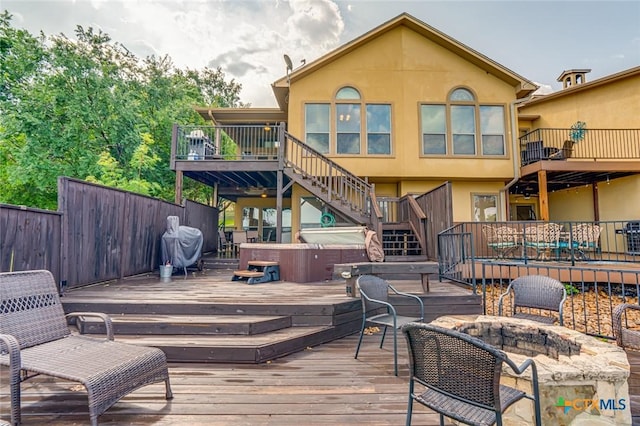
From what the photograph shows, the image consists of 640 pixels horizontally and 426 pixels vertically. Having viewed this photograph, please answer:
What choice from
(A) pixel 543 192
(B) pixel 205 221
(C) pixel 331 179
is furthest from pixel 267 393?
(A) pixel 543 192

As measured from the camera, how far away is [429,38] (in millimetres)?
11102

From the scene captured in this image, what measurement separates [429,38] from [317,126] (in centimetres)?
515

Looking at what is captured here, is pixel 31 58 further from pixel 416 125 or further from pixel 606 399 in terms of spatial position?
pixel 606 399

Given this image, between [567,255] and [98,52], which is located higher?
[98,52]

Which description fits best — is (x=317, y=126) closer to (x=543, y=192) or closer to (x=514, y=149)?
(x=514, y=149)

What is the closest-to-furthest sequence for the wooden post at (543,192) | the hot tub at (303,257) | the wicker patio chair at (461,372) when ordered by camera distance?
the wicker patio chair at (461,372)
the hot tub at (303,257)
the wooden post at (543,192)

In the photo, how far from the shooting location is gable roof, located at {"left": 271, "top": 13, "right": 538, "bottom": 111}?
10.7 metres

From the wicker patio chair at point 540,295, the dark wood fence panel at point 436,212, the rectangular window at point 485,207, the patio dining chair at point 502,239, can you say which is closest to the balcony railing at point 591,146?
the rectangular window at point 485,207

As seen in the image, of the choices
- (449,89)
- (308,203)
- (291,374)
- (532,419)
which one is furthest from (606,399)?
(449,89)

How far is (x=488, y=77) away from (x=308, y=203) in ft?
25.9

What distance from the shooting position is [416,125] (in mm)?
10828

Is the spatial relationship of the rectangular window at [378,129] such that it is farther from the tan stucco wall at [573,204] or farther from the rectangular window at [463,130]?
the tan stucco wall at [573,204]

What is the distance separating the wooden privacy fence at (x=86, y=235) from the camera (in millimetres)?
4223

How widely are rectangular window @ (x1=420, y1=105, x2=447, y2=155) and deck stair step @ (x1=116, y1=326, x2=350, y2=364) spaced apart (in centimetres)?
905
